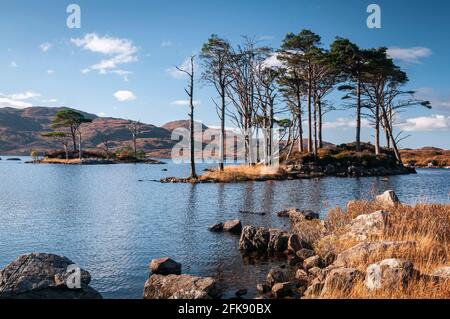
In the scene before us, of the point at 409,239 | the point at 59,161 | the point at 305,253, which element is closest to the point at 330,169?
the point at 305,253

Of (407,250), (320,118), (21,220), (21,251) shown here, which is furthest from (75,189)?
(320,118)

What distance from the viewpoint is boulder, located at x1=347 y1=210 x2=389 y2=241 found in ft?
41.0

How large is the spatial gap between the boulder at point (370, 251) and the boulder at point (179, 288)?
3686 mm

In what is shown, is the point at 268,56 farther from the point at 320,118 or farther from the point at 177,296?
the point at 177,296

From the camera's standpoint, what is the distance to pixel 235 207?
23469 mm

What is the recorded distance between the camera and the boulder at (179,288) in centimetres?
887

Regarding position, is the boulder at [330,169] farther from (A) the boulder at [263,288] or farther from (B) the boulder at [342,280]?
(B) the boulder at [342,280]

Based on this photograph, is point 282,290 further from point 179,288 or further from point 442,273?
point 442,273

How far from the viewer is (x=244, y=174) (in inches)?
1721

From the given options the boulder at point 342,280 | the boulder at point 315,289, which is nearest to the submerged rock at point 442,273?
the boulder at point 342,280

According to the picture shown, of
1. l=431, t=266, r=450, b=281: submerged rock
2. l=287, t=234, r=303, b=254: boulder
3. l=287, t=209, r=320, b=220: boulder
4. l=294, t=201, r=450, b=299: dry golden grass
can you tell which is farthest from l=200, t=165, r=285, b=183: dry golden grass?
l=431, t=266, r=450, b=281: submerged rock

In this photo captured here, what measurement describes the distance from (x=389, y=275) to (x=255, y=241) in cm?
668

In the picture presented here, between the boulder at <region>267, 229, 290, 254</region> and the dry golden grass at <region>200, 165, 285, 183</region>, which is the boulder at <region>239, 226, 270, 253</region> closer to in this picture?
the boulder at <region>267, 229, 290, 254</region>
